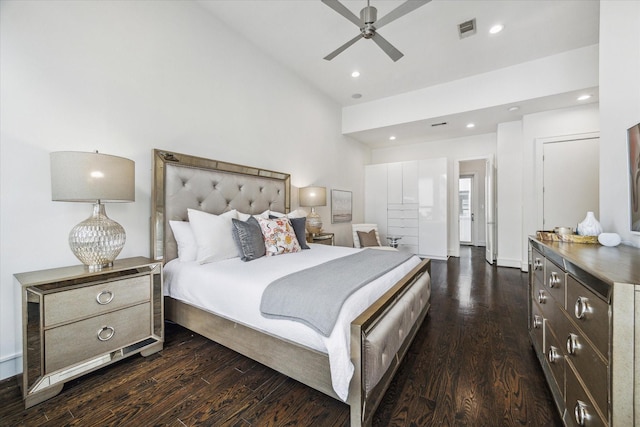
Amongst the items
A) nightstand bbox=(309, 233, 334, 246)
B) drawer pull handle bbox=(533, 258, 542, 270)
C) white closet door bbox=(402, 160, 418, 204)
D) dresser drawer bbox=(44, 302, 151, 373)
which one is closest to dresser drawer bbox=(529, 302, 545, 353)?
drawer pull handle bbox=(533, 258, 542, 270)

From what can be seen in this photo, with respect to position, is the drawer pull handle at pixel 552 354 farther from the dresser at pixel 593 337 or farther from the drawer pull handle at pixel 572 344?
the drawer pull handle at pixel 572 344

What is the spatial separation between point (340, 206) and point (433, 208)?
198cm

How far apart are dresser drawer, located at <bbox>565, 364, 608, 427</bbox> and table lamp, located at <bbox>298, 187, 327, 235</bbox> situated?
3.04 m

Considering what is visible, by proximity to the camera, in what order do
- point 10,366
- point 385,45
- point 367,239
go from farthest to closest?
point 367,239 → point 385,45 → point 10,366

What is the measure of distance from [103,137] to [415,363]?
9.30 ft

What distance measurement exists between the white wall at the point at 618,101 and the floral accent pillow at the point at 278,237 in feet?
7.96

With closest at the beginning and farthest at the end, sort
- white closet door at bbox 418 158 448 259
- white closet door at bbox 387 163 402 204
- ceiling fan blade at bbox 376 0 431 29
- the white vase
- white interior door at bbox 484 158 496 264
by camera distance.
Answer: the white vase → ceiling fan blade at bbox 376 0 431 29 → white interior door at bbox 484 158 496 264 → white closet door at bbox 418 158 448 259 → white closet door at bbox 387 163 402 204

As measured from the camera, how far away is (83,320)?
1491 millimetres

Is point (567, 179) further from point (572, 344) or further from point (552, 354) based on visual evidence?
point (572, 344)

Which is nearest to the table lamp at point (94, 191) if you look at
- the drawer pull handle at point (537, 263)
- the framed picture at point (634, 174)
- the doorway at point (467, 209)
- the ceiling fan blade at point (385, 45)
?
the ceiling fan blade at point (385, 45)

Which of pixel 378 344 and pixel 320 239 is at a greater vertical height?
pixel 320 239

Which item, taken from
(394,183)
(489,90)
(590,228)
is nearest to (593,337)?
(590,228)

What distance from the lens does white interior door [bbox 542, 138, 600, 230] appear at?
379 centimetres

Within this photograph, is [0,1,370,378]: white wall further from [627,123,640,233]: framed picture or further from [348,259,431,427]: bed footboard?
[627,123,640,233]: framed picture
